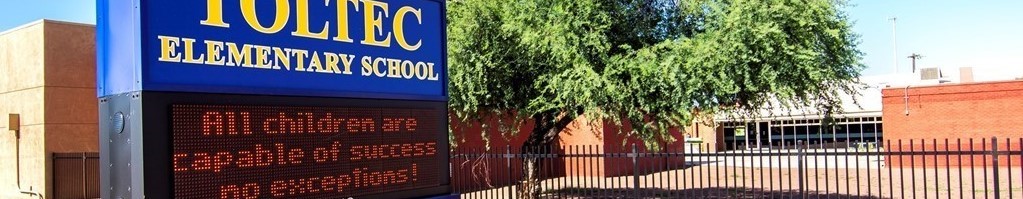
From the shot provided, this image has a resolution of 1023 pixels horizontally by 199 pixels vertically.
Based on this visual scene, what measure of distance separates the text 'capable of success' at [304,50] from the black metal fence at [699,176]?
6.05 m

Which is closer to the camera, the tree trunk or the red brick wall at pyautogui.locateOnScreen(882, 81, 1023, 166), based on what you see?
the tree trunk

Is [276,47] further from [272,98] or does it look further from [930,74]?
[930,74]

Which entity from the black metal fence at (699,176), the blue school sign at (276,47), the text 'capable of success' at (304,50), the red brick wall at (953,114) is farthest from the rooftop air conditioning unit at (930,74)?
the text 'capable of success' at (304,50)

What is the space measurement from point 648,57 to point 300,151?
774 centimetres

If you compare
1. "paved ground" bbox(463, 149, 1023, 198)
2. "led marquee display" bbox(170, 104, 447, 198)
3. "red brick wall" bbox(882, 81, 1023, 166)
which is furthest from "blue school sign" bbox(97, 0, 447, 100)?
"red brick wall" bbox(882, 81, 1023, 166)

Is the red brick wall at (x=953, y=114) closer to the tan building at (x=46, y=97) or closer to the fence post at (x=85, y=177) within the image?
the fence post at (x=85, y=177)

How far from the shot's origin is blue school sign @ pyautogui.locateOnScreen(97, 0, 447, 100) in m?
5.05

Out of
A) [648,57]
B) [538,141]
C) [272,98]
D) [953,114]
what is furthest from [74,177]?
[953,114]

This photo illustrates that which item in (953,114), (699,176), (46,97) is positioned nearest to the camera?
(46,97)

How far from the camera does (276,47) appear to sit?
18.9ft

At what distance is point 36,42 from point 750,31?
14.8 m

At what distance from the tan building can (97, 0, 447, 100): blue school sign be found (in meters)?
14.8

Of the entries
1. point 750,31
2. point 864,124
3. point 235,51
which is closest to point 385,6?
point 235,51

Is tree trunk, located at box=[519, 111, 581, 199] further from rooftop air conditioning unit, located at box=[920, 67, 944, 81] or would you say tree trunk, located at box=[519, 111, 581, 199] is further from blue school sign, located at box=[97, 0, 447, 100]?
rooftop air conditioning unit, located at box=[920, 67, 944, 81]
